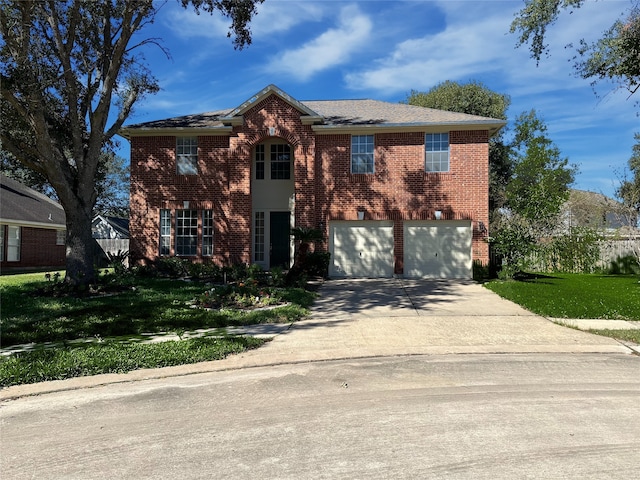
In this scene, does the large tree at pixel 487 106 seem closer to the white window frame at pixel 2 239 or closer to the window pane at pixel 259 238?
the window pane at pixel 259 238

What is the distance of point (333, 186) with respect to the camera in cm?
1741

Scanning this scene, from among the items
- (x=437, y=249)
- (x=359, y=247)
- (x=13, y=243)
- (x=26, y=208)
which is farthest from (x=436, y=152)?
(x=26, y=208)

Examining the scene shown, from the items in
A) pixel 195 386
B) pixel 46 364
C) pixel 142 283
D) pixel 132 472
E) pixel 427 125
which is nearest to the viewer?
pixel 132 472

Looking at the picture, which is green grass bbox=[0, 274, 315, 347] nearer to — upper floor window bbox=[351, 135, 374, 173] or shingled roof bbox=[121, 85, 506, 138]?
upper floor window bbox=[351, 135, 374, 173]

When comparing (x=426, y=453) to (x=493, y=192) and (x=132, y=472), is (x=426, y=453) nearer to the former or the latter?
(x=132, y=472)

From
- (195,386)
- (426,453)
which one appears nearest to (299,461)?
(426,453)

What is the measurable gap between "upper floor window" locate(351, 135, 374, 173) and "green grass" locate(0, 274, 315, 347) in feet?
22.1

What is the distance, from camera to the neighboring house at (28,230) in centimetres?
2228

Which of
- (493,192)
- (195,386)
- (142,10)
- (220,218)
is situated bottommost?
(195,386)

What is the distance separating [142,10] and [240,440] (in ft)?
41.9

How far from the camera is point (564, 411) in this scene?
4504 mm

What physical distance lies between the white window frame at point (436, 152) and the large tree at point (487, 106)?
44.4ft

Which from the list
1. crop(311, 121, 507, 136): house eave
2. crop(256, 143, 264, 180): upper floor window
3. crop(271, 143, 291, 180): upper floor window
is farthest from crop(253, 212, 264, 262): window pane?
crop(311, 121, 507, 136): house eave

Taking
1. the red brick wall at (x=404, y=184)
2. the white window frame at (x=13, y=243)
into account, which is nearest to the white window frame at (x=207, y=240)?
the red brick wall at (x=404, y=184)
